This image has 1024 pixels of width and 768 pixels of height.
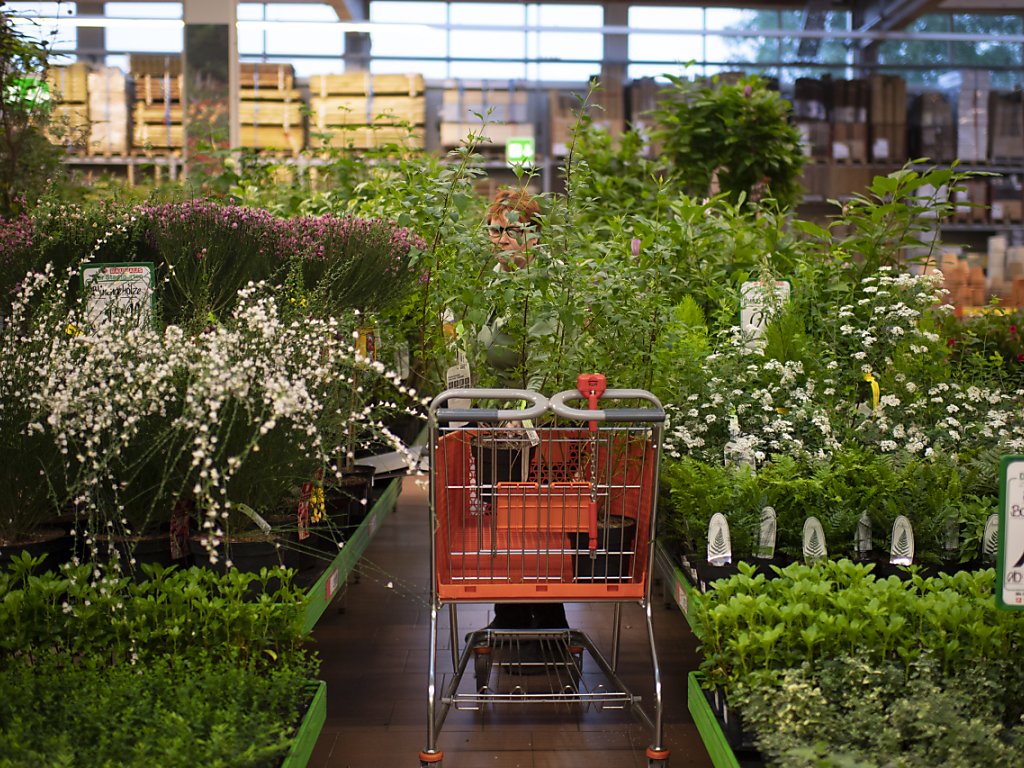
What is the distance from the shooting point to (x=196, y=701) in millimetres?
2107

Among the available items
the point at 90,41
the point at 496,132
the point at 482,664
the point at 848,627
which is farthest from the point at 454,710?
the point at 90,41

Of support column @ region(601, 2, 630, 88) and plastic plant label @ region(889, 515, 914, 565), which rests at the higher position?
support column @ region(601, 2, 630, 88)

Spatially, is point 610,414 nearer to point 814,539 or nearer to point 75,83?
point 814,539

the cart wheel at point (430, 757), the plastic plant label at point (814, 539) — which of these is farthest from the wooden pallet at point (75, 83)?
the plastic plant label at point (814, 539)

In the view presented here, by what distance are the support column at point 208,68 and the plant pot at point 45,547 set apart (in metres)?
4.06

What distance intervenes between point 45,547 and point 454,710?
1331mm

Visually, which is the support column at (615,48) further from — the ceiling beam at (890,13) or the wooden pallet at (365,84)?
the ceiling beam at (890,13)

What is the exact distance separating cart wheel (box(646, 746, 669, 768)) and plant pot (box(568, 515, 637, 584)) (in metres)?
0.44

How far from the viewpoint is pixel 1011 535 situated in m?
2.02

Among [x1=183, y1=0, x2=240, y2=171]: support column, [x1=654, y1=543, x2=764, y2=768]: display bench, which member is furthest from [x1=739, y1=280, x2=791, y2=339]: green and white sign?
[x1=183, y1=0, x2=240, y2=171]: support column

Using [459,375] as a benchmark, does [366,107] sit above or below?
above

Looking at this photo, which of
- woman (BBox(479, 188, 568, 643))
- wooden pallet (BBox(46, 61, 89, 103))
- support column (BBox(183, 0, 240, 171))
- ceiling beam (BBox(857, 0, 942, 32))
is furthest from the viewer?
wooden pallet (BBox(46, 61, 89, 103))

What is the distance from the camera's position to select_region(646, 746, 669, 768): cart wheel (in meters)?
2.71

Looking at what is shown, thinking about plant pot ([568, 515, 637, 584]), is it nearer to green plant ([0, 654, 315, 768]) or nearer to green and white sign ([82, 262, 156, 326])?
green plant ([0, 654, 315, 768])
